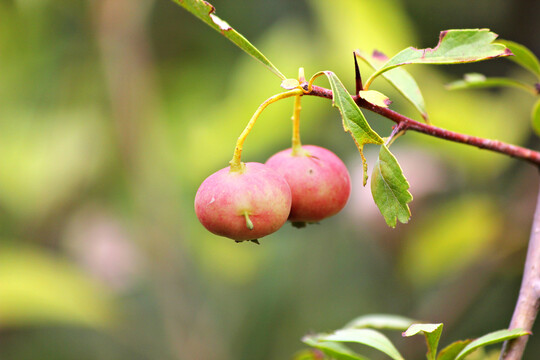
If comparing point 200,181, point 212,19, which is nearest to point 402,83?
point 212,19

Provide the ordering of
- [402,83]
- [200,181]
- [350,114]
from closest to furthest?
[350,114], [402,83], [200,181]

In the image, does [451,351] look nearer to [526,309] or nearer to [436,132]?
[526,309]

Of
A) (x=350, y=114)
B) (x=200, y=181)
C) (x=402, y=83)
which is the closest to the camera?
(x=350, y=114)

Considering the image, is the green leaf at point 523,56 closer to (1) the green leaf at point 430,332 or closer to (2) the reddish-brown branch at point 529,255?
(2) the reddish-brown branch at point 529,255

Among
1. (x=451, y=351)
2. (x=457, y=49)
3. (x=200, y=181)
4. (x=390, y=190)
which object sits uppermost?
(x=200, y=181)

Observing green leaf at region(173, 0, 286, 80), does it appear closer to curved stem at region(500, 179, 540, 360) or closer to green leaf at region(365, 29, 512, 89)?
green leaf at region(365, 29, 512, 89)

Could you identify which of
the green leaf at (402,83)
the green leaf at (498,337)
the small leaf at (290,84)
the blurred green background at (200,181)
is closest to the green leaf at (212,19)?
the small leaf at (290,84)

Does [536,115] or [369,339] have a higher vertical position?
[536,115]
